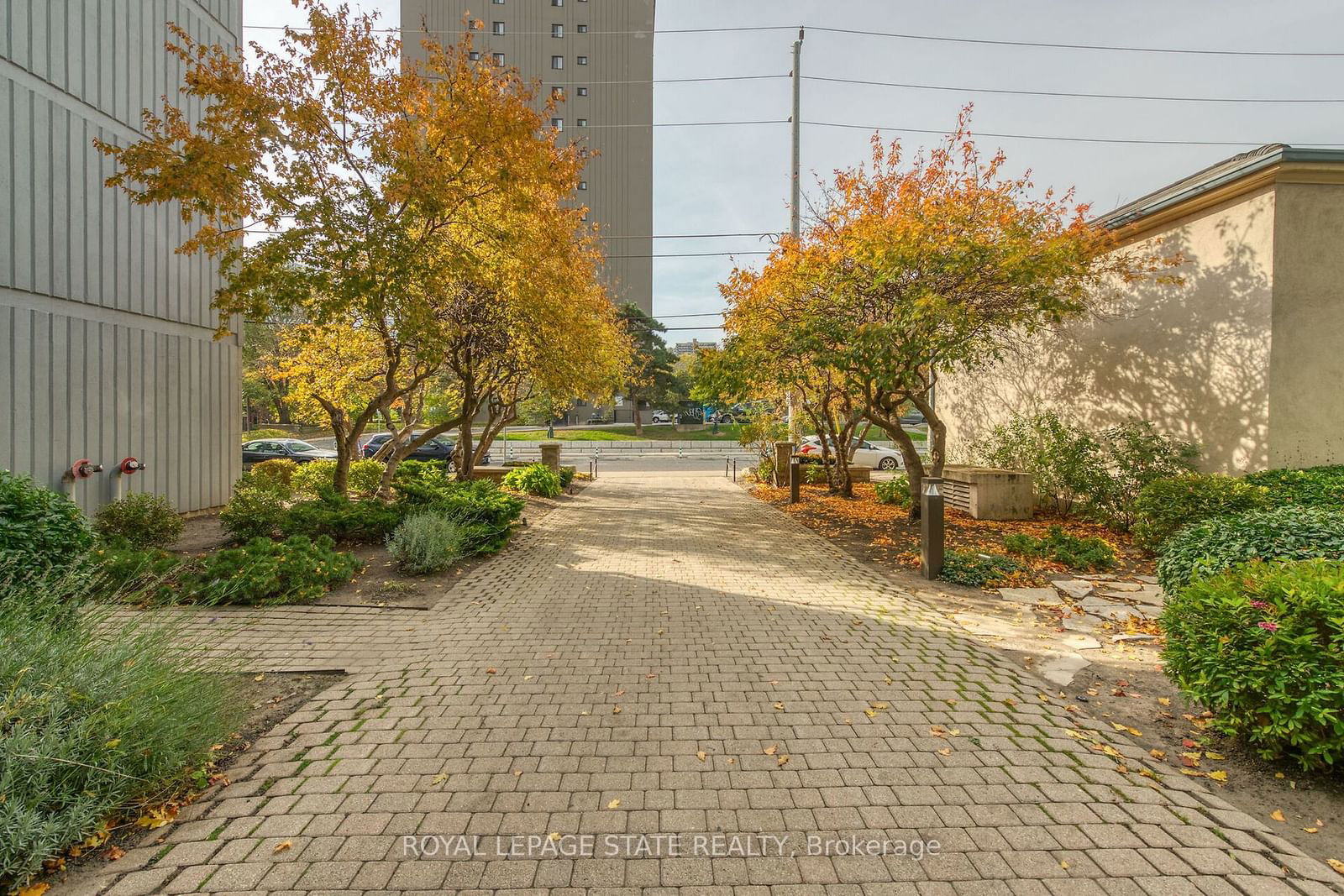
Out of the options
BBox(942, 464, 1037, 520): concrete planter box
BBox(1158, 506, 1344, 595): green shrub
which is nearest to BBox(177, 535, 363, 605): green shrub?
BBox(1158, 506, 1344, 595): green shrub

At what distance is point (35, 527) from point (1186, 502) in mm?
11812

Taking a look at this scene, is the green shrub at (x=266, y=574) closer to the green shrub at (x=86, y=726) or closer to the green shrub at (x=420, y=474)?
the green shrub at (x=86, y=726)

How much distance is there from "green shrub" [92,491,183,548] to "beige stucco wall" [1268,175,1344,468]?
14.9m

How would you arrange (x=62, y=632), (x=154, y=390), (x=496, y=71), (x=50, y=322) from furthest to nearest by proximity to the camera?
1. (x=154, y=390)
2. (x=496, y=71)
3. (x=50, y=322)
4. (x=62, y=632)

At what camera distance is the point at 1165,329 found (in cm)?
996

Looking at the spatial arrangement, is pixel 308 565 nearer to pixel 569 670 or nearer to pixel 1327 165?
pixel 569 670

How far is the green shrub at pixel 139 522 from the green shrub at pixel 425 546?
330 centimetres

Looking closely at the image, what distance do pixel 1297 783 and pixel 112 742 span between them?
17.8 feet

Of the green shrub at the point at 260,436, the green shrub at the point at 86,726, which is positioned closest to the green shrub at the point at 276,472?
the green shrub at the point at 86,726

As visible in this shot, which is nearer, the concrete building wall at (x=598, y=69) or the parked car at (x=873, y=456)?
the parked car at (x=873, y=456)

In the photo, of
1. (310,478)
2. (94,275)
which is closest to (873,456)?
(310,478)

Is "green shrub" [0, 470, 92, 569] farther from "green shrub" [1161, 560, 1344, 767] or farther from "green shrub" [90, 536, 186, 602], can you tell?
"green shrub" [1161, 560, 1344, 767]

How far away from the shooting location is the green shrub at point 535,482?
50.2 ft

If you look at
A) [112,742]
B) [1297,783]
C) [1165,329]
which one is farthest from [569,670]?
[1165,329]
